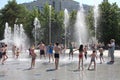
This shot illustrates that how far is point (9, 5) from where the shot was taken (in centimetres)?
8794

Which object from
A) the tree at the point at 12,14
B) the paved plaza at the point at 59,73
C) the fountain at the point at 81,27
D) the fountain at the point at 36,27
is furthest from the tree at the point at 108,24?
the paved plaza at the point at 59,73

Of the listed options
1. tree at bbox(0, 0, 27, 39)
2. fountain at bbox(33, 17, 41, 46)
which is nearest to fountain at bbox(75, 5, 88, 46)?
fountain at bbox(33, 17, 41, 46)

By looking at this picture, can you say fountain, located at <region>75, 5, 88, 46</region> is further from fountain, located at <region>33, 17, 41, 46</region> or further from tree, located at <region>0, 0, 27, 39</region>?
tree, located at <region>0, 0, 27, 39</region>

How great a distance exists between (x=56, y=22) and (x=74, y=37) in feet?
16.8

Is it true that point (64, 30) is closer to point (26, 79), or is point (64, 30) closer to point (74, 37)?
point (74, 37)

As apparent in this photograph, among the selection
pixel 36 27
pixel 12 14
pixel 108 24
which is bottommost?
pixel 108 24

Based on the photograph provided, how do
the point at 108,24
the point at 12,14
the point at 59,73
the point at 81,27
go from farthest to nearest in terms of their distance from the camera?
the point at 12,14
the point at 81,27
the point at 108,24
the point at 59,73

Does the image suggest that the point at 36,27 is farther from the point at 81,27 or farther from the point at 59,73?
the point at 59,73

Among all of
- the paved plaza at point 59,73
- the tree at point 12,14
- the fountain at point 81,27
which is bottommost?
the paved plaza at point 59,73

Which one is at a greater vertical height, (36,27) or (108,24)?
(36,27)

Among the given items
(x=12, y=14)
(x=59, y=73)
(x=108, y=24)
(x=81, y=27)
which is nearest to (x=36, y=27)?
(x=12, y=14)

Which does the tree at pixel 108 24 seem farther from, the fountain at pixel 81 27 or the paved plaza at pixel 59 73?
the paved plaza at pixel 59 73

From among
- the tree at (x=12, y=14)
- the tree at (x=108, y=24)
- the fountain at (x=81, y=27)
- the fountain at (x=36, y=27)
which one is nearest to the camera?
the tree at (x=108, y=24)

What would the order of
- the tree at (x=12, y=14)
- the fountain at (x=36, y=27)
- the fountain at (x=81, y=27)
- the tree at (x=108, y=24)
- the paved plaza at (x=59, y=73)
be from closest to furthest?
the paved plaza at (x=59, y=73), the tree at (x=108, y=24), the fountain at (x=81, y=27), the fountain at (x=36, y=27), the tree at (x=12, y=14)
